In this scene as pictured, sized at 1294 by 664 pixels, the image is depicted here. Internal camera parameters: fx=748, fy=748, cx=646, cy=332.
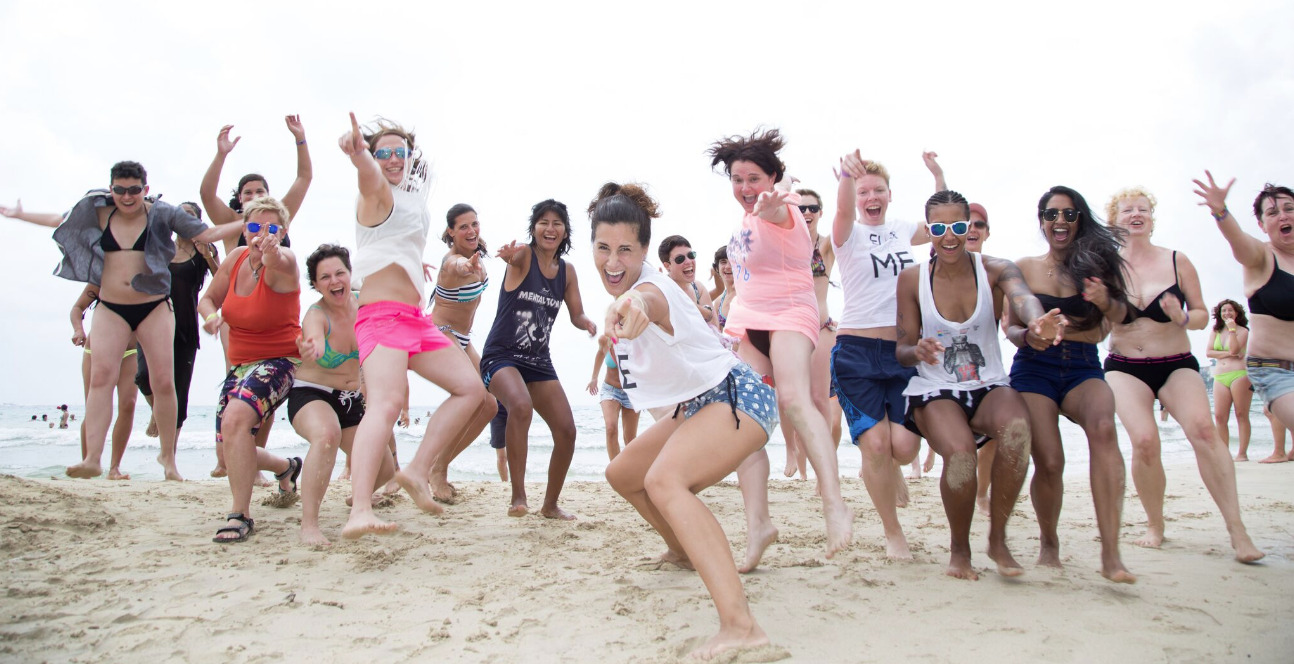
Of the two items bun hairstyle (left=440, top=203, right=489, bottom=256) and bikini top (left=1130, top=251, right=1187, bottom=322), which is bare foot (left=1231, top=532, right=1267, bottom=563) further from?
A: bun hairstyle (left=440, top=203, right=489, bottom=256)

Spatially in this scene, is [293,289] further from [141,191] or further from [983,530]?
[983,530]

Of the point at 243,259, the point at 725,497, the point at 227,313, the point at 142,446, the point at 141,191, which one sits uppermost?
the point at 141,191

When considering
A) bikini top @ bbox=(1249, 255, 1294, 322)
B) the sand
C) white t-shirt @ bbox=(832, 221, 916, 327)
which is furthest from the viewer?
bikini top @ bbox=(1249, 255, 1294, 322)

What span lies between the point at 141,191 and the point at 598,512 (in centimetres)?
410

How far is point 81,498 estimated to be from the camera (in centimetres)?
485

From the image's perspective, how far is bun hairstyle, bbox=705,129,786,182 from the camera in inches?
171

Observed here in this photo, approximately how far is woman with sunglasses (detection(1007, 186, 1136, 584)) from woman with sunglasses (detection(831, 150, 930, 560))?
2.04 ft

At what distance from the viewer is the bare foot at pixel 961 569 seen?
3480mm

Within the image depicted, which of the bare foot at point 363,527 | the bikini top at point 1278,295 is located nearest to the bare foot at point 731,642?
the bare foot at point 363,527

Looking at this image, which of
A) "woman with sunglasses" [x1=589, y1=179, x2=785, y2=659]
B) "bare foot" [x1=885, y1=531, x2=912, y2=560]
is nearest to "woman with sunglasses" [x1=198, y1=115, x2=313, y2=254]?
"woman with sunglasses" [x1=589, y1=179, x2=785, y2=659]

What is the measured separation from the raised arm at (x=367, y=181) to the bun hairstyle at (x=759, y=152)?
197 cm

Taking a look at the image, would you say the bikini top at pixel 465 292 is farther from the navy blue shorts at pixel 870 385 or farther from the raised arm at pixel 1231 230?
the raised arm at pixel 1231 230

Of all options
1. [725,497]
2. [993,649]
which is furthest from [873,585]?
[725,497]

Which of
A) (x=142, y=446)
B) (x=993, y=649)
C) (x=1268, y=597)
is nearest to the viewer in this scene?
(x=993, y=649)
